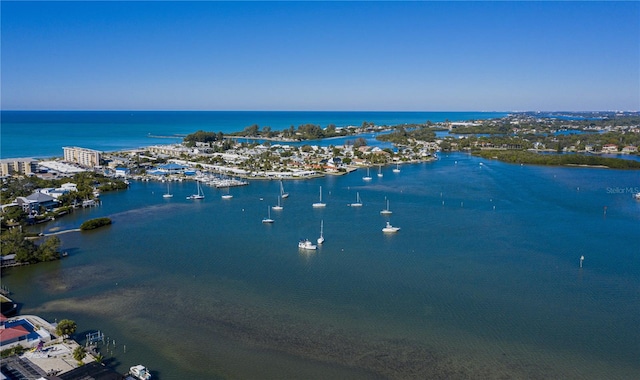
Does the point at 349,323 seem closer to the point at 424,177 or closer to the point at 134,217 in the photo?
the point at 134,217

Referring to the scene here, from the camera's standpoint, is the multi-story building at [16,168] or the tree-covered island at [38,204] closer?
the tree-covered island at [38,204]

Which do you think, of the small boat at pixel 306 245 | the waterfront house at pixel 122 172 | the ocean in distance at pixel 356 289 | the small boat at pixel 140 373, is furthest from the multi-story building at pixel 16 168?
the small boat at pixel 140 373

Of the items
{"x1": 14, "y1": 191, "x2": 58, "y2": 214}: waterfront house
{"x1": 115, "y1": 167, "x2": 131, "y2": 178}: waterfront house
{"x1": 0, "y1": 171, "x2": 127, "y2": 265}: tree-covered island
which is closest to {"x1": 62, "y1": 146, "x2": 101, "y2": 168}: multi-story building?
{"x1": 115, "y1": 167, "x2": 131, "y2": 178}: waterfront house

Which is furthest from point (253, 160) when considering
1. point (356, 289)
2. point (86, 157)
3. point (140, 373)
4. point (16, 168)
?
point (140, 373)

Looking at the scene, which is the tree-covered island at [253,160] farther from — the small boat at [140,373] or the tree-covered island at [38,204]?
the small boat at [140,373]

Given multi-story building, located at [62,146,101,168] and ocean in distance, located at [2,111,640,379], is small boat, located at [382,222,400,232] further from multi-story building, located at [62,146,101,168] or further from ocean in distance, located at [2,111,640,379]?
multi-story building, located at [62,146,101,168]

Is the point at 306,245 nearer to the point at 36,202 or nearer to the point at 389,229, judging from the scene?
the point at 389,229

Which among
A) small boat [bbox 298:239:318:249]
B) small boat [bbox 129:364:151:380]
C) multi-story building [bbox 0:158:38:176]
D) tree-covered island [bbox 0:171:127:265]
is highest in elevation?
multi-story building [bbox 0:158:38:176]
